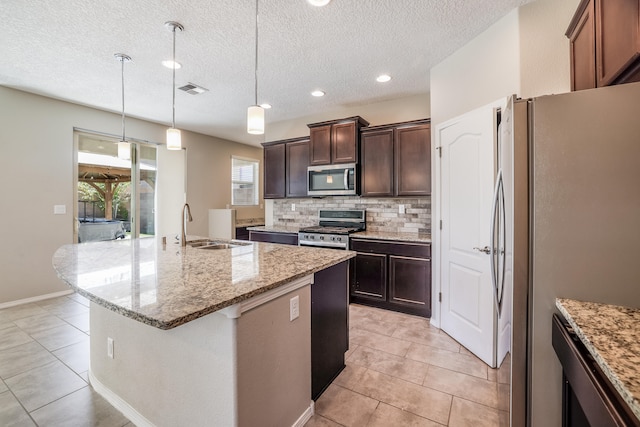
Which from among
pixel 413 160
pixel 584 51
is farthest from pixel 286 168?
pixel 584 51

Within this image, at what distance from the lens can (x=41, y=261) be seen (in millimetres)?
3793

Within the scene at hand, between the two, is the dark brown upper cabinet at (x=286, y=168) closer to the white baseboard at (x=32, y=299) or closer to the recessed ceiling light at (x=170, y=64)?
the recessed ceiling light at (x=170, y=64)

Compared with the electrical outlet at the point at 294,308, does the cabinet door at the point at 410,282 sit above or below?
below

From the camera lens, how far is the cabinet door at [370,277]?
11.2 ft

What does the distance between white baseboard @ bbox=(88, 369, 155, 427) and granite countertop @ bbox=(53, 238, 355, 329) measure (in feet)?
2.75

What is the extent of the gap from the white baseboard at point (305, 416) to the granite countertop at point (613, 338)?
1406 mm

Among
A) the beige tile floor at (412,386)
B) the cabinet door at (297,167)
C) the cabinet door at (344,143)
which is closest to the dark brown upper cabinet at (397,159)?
the cabinet door at (344,143)

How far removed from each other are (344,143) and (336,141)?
14 cm

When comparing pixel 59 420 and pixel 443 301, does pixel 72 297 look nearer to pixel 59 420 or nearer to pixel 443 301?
pixel 59 420

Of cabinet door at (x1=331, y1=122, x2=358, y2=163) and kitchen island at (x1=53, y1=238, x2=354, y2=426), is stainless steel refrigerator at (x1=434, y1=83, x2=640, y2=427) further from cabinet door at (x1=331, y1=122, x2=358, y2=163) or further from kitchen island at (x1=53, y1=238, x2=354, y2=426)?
cabinet door at (x1=331, y1=122, x2=358, y2=163)

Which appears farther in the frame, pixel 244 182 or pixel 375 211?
pixel 244 182

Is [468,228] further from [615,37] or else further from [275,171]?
[275,171]

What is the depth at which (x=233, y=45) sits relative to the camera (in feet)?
8.61

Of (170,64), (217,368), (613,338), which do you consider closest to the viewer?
(613,338)
